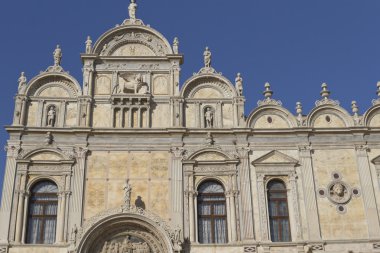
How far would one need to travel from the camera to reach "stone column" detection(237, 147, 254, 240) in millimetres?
21594

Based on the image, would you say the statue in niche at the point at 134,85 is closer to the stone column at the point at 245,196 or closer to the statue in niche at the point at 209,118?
the statue in niche at the point at 209,118

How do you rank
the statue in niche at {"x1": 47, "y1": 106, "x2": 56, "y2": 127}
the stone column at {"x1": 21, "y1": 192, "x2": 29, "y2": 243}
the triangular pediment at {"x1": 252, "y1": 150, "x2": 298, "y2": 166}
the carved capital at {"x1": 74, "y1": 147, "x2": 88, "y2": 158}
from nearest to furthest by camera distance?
1. the stone column at {"x1": 21, "y1": 192, "x2": 29, "y2": 243}
2. the carved capital at {"x1": 74, "y1": 147, "x2": 88, "y2": 158}
3. the triangular pediment at {"x1": 252, "y1": 150, "x2": 298, "y2": 166}
4. the statue in niche at {"x1": 47, "y1": 106, "x2": 56, "y2": 127}

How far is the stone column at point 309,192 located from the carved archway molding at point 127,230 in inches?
203

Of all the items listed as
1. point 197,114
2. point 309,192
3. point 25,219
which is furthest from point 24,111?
point 309,192

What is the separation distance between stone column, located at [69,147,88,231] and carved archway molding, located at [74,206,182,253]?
49 cm

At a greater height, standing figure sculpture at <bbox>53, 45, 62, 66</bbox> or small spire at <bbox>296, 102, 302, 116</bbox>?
standing figure sculpture at <bbox>53, 45, 62, 66</bbox>

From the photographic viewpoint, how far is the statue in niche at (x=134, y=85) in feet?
78.9

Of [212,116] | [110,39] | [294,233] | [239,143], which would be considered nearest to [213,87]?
[212,116]

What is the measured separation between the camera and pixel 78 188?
21922 mm

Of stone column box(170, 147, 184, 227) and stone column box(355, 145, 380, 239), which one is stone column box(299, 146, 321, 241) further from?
stone column box(170, 147, 184, 227)

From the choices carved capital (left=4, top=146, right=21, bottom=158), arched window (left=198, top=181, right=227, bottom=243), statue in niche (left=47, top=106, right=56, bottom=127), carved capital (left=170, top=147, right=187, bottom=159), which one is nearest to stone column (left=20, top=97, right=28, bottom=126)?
statue in niche (left=47, top=106, right=56, bottom=127)

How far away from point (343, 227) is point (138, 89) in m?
9.98

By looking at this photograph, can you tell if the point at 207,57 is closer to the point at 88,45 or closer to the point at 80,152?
the point at 88,45

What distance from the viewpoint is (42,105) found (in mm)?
23625
